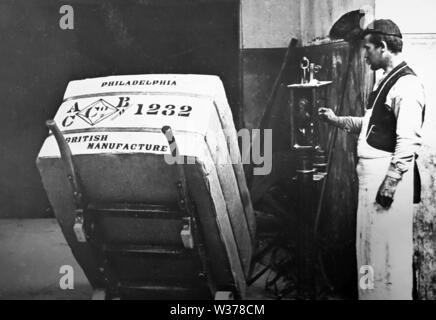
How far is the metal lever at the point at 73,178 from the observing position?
2.39 metres

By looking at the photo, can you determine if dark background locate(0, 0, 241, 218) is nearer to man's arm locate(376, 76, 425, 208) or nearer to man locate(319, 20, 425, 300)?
man locate(319, 20, 425, 300)

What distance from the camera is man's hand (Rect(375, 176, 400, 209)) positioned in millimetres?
3057

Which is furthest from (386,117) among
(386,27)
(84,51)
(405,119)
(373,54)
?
(84,51)

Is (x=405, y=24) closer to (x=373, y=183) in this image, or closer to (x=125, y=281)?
(x=373, y=183)

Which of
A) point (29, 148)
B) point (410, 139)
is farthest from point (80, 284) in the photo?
point (410, 139)

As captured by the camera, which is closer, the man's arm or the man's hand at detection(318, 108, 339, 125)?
the man's arm

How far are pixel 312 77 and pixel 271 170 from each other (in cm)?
64

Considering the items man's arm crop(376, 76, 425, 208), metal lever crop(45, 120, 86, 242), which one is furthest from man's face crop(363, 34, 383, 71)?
metal lever crop(45, 120, 86, 242)

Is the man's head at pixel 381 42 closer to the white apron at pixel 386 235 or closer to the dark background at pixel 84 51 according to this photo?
the white apron at pixel 386 235

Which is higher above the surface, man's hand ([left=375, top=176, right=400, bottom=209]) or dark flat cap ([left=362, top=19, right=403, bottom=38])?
dark flat cap ([left=362, top=19, right=403, bottom=38])

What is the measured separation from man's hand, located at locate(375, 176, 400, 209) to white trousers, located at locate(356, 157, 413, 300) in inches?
0.9

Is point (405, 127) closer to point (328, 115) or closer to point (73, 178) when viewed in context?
point (328, 115)

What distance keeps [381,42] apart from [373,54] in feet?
0.27

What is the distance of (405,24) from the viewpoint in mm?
3006
